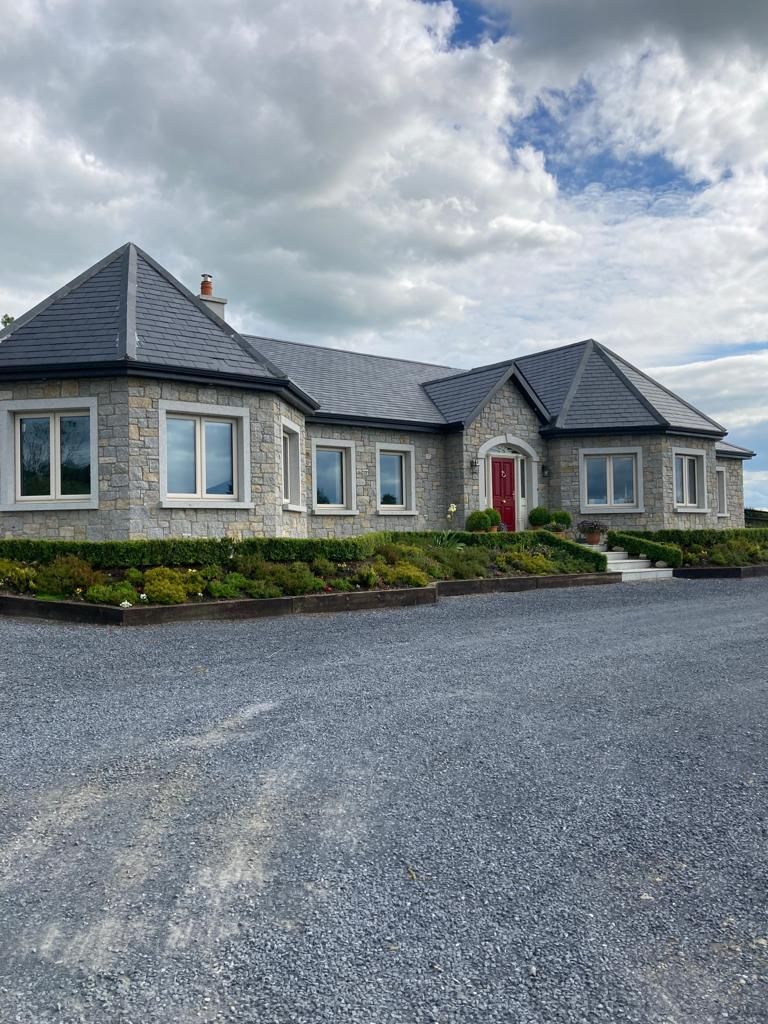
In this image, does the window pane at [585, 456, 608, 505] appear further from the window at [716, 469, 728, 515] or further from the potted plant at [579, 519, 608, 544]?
the window at [716, 469, 728, 515]

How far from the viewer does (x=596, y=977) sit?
7.69 ft

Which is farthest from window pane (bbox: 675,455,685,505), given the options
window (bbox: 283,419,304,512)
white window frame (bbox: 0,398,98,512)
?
white window frame (bbox: 0,398,98,512)

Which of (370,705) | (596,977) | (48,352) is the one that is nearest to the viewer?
(596,977)

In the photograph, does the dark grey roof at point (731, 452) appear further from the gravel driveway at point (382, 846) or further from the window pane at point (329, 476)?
the gravel driveway at point (382, 846)

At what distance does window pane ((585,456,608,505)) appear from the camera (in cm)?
2102

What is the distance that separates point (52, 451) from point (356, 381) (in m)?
10.1

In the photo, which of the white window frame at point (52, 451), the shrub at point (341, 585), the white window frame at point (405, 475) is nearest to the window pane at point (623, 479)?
the white window frame at point (405, 475)

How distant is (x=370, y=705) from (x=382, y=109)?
1051 cm

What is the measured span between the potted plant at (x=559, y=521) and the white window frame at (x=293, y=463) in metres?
7.82

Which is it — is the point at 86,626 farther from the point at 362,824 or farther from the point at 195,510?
the point at 362,824

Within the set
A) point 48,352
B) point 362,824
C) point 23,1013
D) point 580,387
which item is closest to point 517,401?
point 580,387

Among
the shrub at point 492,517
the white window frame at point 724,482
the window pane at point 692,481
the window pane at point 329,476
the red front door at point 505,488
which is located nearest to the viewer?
the window pane at point 329,476

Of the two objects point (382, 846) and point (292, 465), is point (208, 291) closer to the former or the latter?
point (292, 465)

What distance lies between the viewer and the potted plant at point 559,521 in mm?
19781
